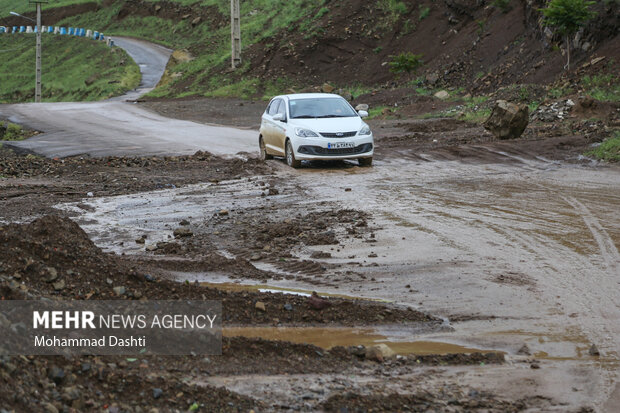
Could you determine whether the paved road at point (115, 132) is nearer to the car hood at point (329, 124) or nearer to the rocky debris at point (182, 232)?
the car hood at point (329, 124)

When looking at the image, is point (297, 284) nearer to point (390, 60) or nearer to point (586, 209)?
point (586, 209)

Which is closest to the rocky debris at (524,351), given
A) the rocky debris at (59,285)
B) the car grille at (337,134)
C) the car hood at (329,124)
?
the rocky debris at (59,285)

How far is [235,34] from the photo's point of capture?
4588 cm

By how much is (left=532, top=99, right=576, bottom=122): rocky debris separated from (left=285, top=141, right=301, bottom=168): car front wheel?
8.93m

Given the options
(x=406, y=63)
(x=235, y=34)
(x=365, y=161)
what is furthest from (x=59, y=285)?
(x=235, y=34)

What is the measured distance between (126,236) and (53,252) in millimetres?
3399

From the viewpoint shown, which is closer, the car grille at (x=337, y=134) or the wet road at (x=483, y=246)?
the wet road at (x=483, y=246)

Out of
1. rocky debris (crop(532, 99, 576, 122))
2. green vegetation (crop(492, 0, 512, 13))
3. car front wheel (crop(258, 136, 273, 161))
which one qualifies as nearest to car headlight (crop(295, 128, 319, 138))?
car front wheel (crop(258, 136, 273, 161))

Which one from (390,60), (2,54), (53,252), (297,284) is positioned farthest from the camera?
(2,54)

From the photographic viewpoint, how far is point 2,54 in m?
77.6

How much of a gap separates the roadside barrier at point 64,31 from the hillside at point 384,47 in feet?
51.7

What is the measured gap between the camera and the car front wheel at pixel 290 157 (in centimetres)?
1792

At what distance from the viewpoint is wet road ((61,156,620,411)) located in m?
6.86

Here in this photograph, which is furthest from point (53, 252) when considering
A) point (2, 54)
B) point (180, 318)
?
point (2, 54)
